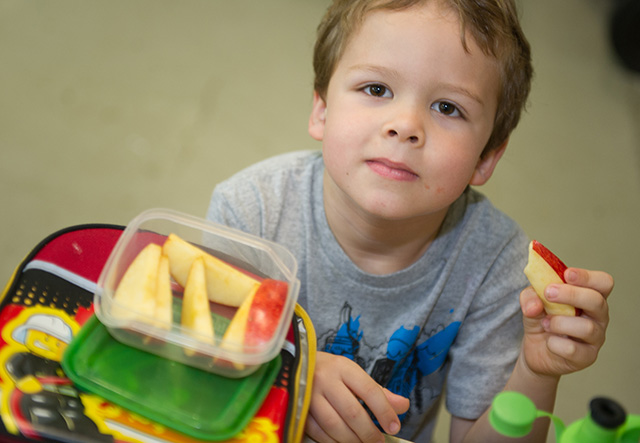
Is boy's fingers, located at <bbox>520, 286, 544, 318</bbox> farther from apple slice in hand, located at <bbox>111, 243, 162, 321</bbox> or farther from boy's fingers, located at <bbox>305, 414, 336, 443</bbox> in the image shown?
apple slice in hand, located at <bbox>111, 243, 162, 321</bbox>

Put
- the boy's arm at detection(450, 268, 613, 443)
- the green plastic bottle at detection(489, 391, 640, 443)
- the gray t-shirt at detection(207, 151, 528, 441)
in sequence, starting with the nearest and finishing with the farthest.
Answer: the green plastic bottle at detection(489, 391, 640, 443) → the boy's arm at detection(450, 268, 613, 443) → the gray t-shirt at detection(207, 151, 528, 441)

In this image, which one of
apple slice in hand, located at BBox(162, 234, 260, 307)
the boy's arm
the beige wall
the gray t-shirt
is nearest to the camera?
apple slice in hand, located at BBox(162, 234, 260, 307)

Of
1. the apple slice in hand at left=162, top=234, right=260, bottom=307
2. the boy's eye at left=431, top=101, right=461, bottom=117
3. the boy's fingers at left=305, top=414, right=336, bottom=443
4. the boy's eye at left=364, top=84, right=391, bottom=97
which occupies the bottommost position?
the boy's fingers at left=305, top=414, right=336, bottom=443

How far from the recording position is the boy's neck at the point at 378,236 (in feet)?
2.45

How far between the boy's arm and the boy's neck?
18 cm

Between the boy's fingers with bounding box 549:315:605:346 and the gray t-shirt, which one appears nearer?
the boy's fingers with bounding box 549:315:605:346

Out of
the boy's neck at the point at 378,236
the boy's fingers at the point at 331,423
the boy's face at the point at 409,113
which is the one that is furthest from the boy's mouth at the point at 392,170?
the boy's fingers at the point at 331,423

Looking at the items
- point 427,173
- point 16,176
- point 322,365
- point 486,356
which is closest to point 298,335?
point 322,365

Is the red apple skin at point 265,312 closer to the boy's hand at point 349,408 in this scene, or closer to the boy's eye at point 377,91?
the boy's hand at point 349,408

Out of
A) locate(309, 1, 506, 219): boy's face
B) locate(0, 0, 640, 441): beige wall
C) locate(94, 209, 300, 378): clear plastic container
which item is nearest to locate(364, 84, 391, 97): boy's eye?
locate(309, 1, 506, 219): boy's face

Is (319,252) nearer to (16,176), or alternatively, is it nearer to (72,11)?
(16,176)

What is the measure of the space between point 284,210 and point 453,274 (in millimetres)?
228

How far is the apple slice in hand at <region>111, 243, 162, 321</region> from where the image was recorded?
0.41 m

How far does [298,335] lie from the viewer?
48 cm
